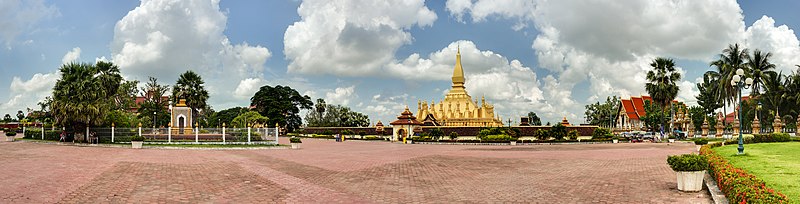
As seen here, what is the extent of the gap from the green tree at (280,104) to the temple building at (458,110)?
17.7 m

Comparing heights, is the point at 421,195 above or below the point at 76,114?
below

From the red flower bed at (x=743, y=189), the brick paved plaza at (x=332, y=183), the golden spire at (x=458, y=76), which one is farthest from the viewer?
the golden spire at (x=458, y=76)

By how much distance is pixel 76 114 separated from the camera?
3309 cm

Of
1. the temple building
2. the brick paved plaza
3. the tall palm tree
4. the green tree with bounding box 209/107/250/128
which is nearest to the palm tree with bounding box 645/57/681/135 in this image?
the tall palm tree

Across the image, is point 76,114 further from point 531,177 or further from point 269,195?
point 531,177

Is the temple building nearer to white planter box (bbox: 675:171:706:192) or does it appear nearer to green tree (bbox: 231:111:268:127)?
green tree (bbox: 231:111:268:127)

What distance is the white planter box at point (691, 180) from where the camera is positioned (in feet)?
35.0

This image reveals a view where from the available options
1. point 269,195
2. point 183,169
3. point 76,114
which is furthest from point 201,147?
point 269,195

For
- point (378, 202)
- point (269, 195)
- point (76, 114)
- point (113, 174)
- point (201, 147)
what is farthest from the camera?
point (76, 114)

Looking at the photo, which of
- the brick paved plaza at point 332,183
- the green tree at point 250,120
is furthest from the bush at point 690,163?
the green tree at point 250,120

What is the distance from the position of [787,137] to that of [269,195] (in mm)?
31321

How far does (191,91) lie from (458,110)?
30812mm

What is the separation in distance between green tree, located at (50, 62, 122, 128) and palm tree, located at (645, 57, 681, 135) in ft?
145

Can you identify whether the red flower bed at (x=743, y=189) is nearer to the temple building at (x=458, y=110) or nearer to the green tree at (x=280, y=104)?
the temple building at (x=458, y=110)
